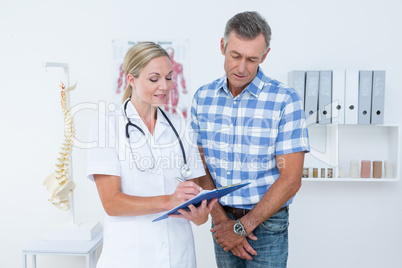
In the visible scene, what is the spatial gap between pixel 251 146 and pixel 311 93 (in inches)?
43.0

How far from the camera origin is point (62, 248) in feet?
7.41

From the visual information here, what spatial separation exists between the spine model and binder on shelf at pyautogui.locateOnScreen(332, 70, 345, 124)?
161cm

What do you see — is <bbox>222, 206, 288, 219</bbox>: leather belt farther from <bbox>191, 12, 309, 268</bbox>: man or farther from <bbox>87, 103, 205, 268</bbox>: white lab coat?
<bbox>87, 103, 205, 268</bbox>: white lab coat

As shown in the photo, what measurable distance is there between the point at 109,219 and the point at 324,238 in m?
1.95

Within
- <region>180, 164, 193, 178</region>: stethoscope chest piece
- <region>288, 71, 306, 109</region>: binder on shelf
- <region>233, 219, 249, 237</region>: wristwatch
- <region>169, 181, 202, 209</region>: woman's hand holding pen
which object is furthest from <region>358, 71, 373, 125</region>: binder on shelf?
<region>169, 181, 202, 209</region>: woman's hand holding pen

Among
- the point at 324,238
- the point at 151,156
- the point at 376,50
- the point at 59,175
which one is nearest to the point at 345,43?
the point at 376,50

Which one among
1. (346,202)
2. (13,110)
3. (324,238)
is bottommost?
(324,238)

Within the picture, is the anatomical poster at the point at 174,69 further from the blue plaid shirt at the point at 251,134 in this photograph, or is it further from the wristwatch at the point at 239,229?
the wristwatch at the point at 239,229

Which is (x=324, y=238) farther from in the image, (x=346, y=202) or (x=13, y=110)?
(x=13, y=110)

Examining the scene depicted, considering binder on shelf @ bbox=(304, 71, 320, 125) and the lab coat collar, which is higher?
binder on shelf @ bbox=(304, 71, 320, 125)

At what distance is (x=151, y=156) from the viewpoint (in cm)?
129

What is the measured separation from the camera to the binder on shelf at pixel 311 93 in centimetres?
244

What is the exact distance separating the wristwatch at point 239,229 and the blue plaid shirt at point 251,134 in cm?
9

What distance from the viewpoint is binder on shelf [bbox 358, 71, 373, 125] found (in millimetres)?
2432
